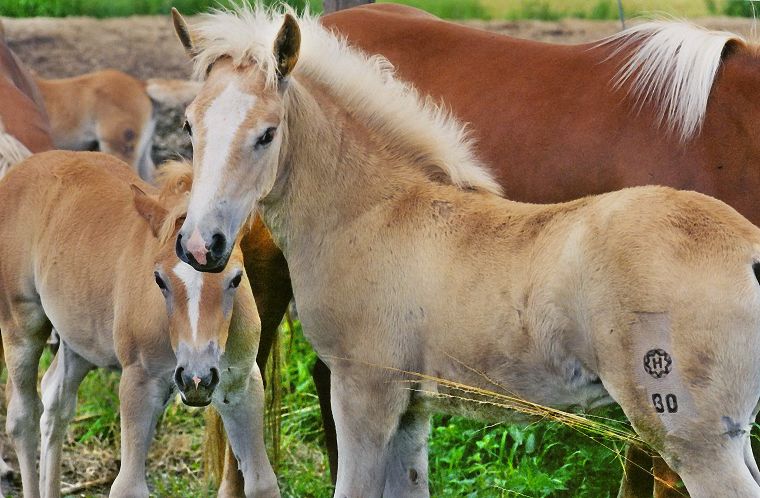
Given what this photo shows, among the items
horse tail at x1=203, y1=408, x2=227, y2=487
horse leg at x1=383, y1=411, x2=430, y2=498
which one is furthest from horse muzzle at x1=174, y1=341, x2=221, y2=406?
horse tail at x1=203, y1=408, x2=227, y2=487

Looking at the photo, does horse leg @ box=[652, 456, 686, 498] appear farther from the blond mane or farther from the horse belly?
the horse belly

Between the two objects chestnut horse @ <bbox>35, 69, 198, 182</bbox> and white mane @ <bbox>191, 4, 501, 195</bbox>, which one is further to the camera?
chestnut horse @ <bbox>35, 69, 198, 182</bbox>

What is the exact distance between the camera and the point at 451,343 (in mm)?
3502

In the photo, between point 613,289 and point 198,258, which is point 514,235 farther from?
point 198,258

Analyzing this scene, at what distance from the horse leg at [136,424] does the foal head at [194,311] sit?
0.33 metres

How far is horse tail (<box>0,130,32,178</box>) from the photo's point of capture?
6180mm

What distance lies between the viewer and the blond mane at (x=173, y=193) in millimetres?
4379

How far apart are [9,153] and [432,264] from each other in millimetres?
3418

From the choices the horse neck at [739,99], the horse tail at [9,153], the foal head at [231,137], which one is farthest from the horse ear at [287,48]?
the horse tail at [9,153]

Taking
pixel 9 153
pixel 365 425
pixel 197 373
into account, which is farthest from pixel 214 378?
pixel 9 153

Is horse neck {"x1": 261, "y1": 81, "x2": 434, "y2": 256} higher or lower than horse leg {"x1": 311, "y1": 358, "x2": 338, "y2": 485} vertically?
higher

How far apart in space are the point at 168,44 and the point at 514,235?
24.2 feet

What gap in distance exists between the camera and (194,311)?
162 inches

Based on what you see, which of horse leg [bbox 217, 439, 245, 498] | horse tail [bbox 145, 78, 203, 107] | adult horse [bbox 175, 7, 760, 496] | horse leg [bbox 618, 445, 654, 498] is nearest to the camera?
adult horse [bbox 175, 7, 760, 496]
